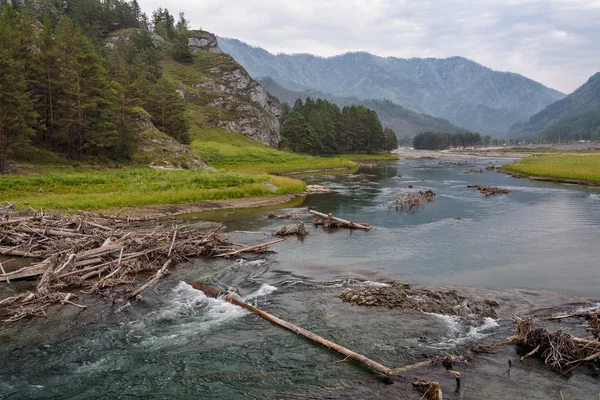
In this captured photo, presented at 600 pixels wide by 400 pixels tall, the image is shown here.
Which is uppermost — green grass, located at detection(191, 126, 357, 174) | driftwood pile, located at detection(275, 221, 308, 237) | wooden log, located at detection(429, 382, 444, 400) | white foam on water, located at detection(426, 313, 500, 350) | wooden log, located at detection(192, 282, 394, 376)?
green grass, located at detection(191, 126, 357, 174)

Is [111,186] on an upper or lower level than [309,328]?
upper

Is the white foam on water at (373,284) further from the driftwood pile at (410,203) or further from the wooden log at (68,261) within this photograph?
the driftwood pile at (410,203)

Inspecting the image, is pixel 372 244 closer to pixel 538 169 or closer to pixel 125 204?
pixel 125 204

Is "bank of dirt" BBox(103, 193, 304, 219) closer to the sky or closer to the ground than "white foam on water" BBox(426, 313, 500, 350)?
closer to the sky

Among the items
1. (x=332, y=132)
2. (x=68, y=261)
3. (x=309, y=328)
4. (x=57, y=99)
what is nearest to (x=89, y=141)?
(x=57, y=99)

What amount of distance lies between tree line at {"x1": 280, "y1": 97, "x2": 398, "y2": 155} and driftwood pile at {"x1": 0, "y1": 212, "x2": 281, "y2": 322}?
137 m

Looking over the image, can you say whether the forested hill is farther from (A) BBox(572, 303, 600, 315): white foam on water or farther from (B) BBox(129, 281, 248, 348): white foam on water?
(A) BBox(572, 303, 600, 315): white foam on water

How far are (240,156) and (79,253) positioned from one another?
97949mm

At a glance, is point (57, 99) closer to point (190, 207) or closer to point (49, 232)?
point (190, 207)

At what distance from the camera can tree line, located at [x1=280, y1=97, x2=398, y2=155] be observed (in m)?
164

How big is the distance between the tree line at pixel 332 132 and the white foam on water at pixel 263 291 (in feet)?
468

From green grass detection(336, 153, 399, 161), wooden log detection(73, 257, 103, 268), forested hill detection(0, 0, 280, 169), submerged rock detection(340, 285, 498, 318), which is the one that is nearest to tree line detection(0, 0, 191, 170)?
forested hill detection(0, 0, 280, 169)

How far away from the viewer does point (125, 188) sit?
51.0m

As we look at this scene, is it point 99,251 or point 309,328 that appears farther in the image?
point 99,251
